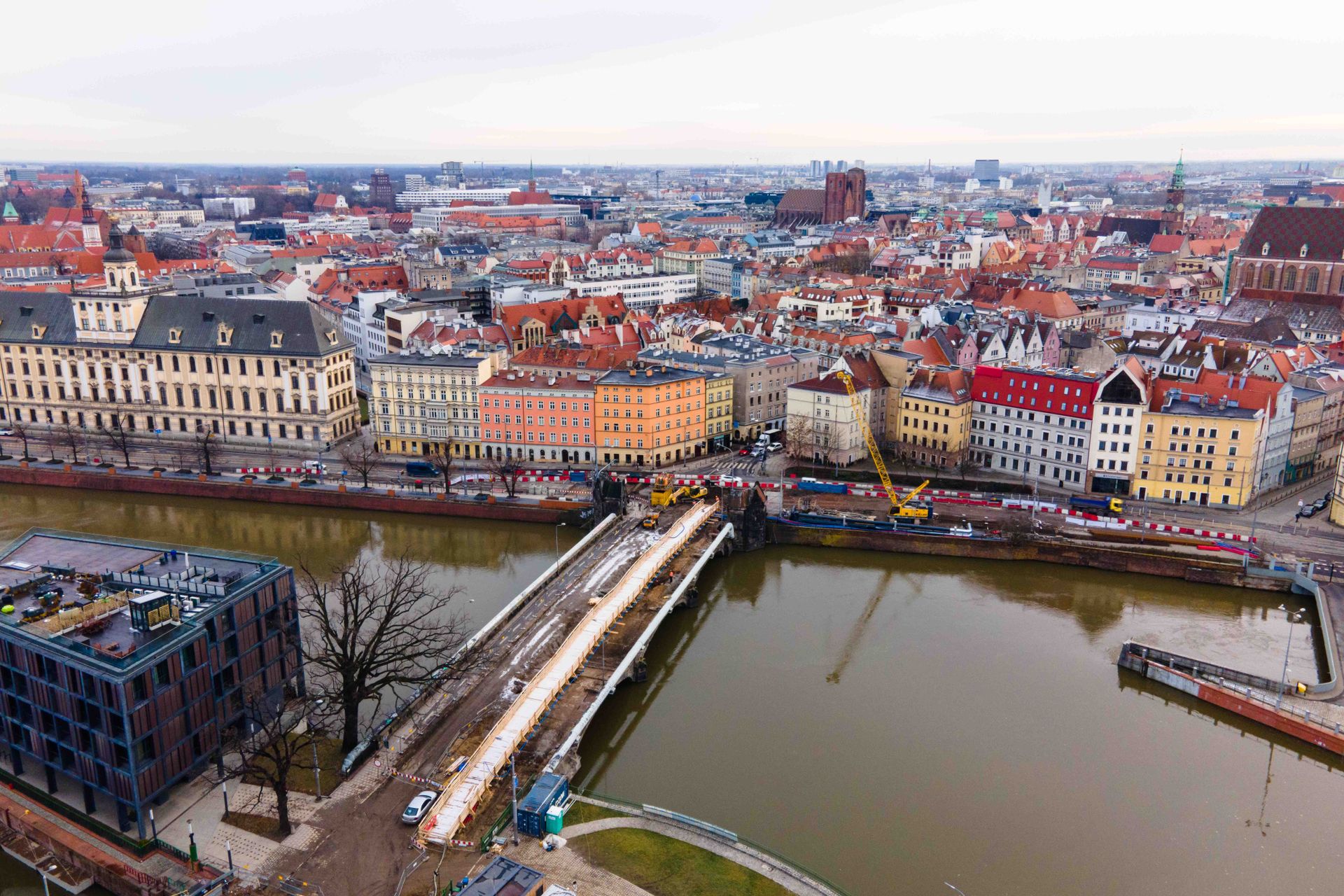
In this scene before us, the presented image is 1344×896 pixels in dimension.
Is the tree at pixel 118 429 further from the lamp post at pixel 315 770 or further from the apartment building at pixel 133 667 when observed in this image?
the lamp post at pixel 315 770

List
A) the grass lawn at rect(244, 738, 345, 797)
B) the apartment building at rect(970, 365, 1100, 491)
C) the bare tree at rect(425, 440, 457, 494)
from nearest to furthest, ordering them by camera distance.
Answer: the grass lawn at rect(244, 738, 345, 797)
the apartment building at rect(970, 365, 1100, 491)
the bare tree at rect(425, 440, 457, 494)

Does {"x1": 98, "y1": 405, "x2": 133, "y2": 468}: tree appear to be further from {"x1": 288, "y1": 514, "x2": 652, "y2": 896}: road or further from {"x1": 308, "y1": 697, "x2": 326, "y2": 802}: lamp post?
{"x1": 308, "y1": 697, "x2": 326, "y2": 802}: lamp post

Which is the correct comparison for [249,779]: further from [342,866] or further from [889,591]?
[889,591]

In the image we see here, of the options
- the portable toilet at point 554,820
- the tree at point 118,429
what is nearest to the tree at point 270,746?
the portable toilet at point 554,820

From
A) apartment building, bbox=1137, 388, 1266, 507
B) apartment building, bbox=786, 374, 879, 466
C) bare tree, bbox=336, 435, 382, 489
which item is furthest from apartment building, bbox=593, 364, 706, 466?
apartment building, bbox=1137, 388, 1266, 507

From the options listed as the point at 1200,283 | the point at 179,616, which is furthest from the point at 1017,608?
the point at 1200,283
